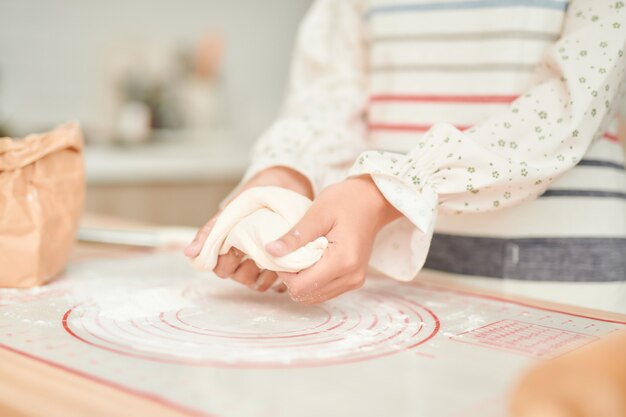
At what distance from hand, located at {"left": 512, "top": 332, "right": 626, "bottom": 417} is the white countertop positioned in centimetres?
154

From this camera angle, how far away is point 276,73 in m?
2.65

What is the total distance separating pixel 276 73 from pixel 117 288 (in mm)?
2126

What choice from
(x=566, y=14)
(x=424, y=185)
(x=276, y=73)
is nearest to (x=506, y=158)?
(x=424, y=185)

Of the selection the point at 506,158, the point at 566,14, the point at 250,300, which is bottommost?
the point at 250,300

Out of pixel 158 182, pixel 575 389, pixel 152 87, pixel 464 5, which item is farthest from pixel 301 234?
pixel 152 87

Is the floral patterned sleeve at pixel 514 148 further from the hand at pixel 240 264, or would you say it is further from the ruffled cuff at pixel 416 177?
the hand at pixel 240 264

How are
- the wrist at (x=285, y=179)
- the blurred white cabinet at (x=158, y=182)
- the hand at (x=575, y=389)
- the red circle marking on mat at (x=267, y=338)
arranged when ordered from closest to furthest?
the hand at (x=575, y=389)
the red circle marking on mat at (x=267, y=338)
the wrist at (x=285, y=179)
the blurred white cabinet at (x=158, y=182)

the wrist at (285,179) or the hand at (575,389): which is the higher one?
the wrist at (285,179)

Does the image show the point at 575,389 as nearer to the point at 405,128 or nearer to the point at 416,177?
the point at 416,177

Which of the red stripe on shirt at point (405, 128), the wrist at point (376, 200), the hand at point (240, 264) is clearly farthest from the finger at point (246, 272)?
the red stripe on shirt at point (405, 128)

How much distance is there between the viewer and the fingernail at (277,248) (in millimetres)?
472

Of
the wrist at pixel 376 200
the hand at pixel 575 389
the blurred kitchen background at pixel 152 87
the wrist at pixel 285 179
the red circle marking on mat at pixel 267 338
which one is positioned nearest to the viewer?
the hand at pixel 575 389

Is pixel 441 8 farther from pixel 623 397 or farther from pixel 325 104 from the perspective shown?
pixel 623 397

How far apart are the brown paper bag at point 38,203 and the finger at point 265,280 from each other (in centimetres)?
19
